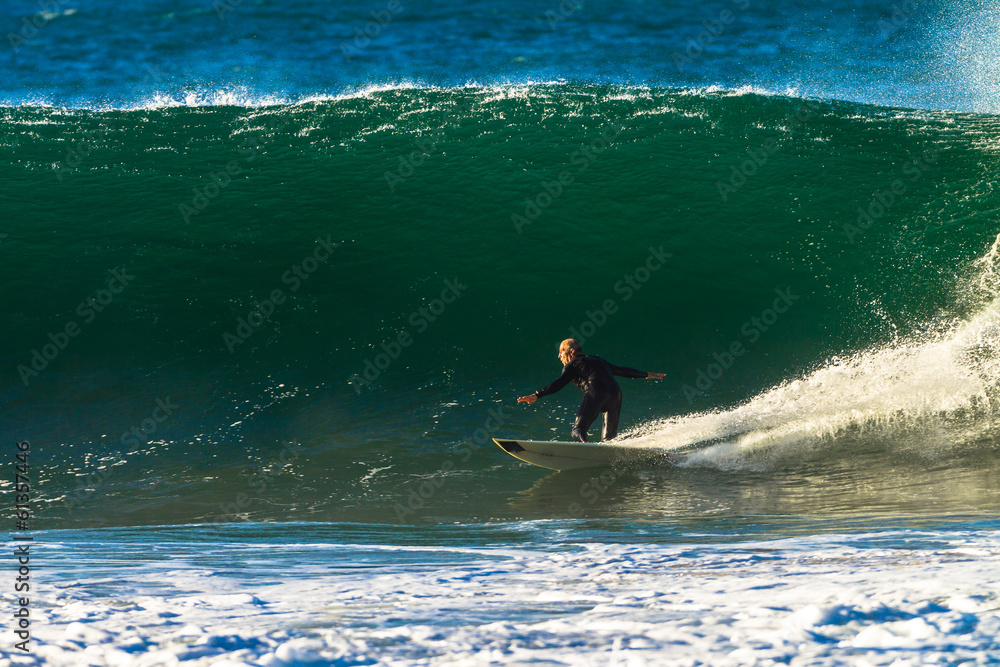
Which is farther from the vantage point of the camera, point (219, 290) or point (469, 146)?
point (469, 146)

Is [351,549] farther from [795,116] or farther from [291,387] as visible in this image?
[795,116]

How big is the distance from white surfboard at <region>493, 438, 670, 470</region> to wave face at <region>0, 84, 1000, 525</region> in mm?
240

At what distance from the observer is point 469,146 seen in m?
12.1

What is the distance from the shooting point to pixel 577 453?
20.5 feet

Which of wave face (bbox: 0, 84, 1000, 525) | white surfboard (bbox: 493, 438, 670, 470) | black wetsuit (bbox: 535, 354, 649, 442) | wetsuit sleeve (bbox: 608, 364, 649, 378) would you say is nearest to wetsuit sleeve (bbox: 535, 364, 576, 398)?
black wetsuit (bbox: 535, 354, 649, 442)

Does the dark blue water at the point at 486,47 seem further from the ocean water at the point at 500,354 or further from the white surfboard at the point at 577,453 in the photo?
the white surfboard at the point at 577,453

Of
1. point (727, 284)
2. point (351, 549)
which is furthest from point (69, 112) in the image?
point (351, 549)

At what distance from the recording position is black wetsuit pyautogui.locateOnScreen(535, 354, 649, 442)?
6.55 meters

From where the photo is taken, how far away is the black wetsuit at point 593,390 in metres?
6.55

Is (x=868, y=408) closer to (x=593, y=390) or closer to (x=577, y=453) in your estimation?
(x=593, y=390)

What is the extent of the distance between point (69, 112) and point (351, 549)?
13.7 m

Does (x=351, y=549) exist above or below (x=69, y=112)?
below

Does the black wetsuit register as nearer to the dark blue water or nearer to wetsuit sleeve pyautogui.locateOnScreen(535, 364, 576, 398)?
wetsuit sleeve pyautogui.locateOnScreen(535, 364, 576, 398)

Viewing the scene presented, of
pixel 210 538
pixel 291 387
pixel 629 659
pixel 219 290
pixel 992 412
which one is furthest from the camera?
pixel 219 290
